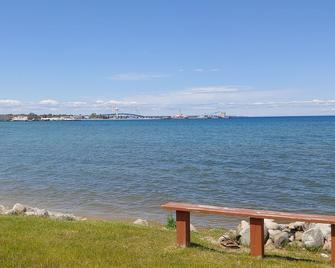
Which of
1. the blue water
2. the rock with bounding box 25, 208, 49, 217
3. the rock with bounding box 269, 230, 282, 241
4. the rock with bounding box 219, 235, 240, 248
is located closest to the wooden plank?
the rock with bounding box 219, 235, 240, 248

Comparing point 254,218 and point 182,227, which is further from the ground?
point 254,218

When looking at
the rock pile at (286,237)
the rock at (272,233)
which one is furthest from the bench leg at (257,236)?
the rock at (272,233)

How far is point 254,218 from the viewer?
8.16 metres

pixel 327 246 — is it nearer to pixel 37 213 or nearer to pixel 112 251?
pixel 112 251

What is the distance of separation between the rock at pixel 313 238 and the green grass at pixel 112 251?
0.35 metres

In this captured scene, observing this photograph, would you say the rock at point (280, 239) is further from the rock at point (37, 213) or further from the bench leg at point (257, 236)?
the rock at point (37, 213)

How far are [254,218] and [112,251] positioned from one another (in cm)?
248

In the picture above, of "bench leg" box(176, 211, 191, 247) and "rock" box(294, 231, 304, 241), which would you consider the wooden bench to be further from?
"rock" box(294, 231, 304, 241)

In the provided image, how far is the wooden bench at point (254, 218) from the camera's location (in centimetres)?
780

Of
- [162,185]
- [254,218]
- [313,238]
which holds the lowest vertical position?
[162,185]

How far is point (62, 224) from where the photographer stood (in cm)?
1064

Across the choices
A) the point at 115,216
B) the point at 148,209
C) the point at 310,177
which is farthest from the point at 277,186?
the point at 115,216

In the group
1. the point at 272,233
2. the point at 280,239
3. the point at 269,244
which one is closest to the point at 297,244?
the point at 280,239

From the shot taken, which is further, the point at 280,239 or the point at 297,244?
the point at 297,244
